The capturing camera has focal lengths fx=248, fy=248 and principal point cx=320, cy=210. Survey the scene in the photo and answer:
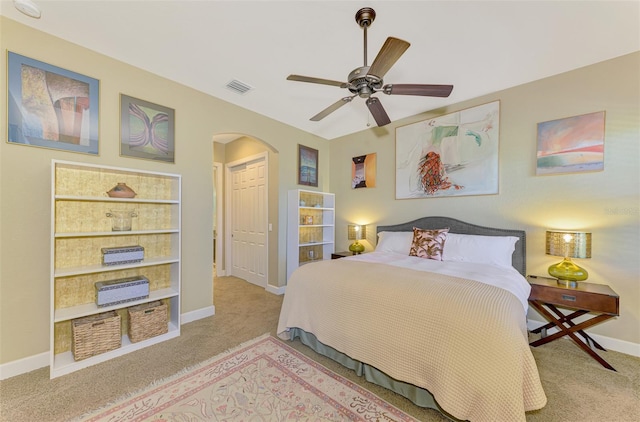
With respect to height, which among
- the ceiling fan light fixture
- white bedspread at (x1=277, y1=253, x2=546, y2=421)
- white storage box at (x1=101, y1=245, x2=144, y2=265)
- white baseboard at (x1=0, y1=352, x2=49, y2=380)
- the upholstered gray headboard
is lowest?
white baseboard at (x1=0, y1=352, x2=49, y2=380)

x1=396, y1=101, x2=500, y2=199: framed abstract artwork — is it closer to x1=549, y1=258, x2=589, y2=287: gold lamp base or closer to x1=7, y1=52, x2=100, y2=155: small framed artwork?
x1=549, y1=258, x2=589, y2=287: gold lamp base

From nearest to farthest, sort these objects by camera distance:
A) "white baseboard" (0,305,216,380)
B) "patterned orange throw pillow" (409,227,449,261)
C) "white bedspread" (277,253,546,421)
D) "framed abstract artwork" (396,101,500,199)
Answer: "white bedspread" (277,253,546,421) → "white baseboard" (0,305,216,380) → "patterned orange throw pillow" (409,227,449,261) → "framed abstract artwork" (396,101,500,199)

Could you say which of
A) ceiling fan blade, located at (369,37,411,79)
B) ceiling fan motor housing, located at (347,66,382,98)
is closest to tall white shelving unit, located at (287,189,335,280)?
ceiling fan motor housing, located at (347,66,382,98)

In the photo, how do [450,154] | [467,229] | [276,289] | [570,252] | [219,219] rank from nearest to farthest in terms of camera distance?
1. [570,252]
2. [467,229]
3. [450,154]
4. [276,289]
5. [219,219]

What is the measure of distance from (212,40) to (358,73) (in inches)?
54.4

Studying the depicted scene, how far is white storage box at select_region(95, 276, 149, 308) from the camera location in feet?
7.34

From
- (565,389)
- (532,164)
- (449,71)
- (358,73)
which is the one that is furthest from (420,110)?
(565,389)

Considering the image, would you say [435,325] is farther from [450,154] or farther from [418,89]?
[450,154]

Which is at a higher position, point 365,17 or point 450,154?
point 365,17

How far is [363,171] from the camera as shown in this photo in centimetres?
448

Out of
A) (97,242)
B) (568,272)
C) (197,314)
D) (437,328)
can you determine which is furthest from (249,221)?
(568,272)

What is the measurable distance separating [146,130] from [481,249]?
3.95 meters

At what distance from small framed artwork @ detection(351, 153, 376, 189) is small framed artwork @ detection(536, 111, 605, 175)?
7.15ft

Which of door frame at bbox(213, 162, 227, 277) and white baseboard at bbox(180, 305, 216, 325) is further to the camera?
door frame at bbox(213, 162, 227, 277)
